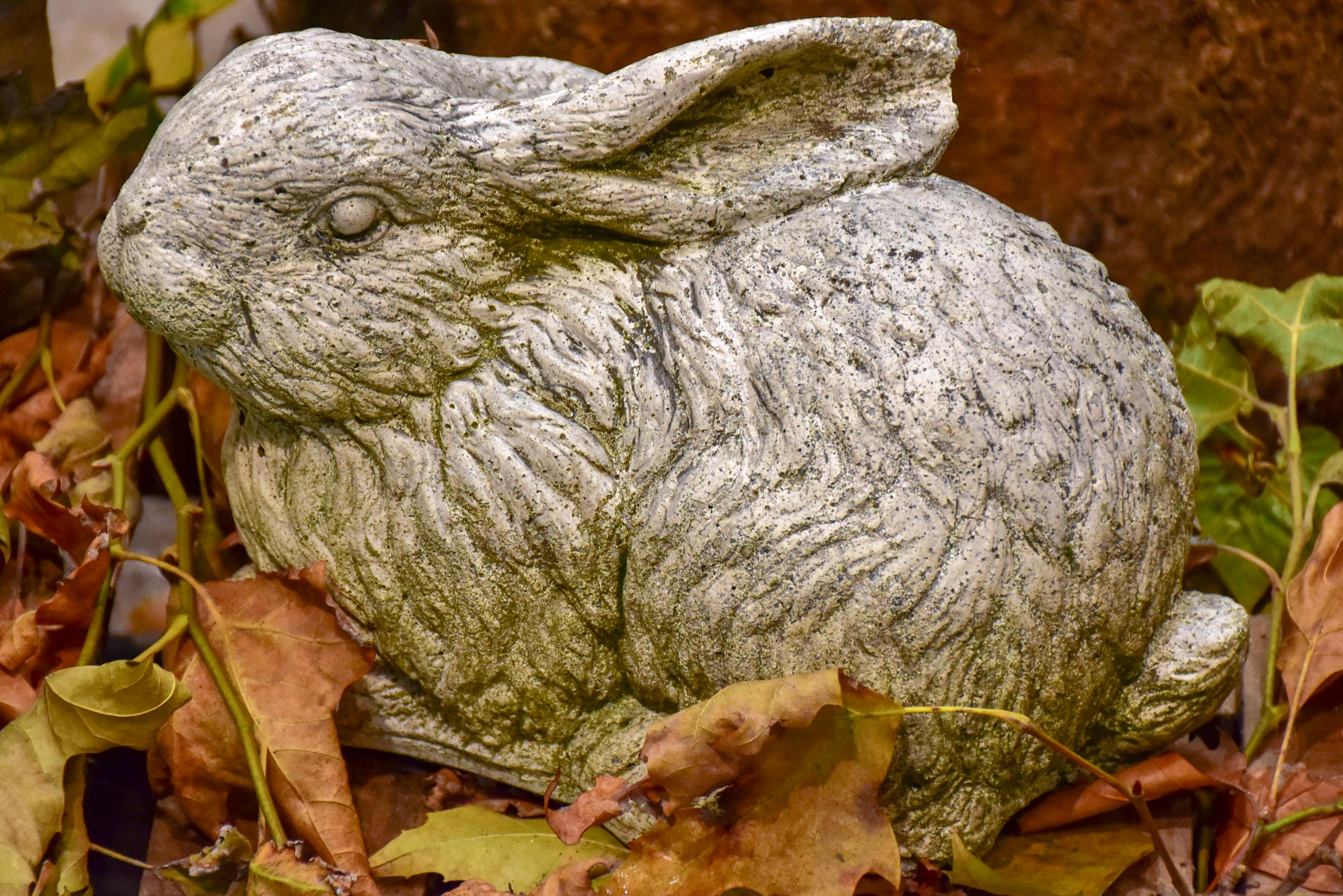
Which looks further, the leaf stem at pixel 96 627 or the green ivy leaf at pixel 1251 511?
the green ivy leaf at pixel 1251 511

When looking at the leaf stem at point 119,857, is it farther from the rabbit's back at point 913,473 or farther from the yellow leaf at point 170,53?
the yellow leaf at point 170,53

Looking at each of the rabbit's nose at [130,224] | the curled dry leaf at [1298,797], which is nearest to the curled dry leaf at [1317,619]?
the curled dry leaf at [1298,797]

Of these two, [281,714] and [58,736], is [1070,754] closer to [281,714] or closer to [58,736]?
[281,714]

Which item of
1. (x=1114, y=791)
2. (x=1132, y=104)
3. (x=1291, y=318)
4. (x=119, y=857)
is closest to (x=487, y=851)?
(x=119, y=857)

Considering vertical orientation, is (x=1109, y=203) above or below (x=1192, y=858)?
above

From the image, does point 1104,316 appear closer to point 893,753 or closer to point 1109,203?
point 893,753

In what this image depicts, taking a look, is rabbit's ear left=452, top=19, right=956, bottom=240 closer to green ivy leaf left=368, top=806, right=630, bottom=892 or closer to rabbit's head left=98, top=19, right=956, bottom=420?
rabbit's head left=98, top=19, right=956, bottom=420

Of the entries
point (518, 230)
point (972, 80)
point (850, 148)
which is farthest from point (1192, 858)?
point (972, 80)
